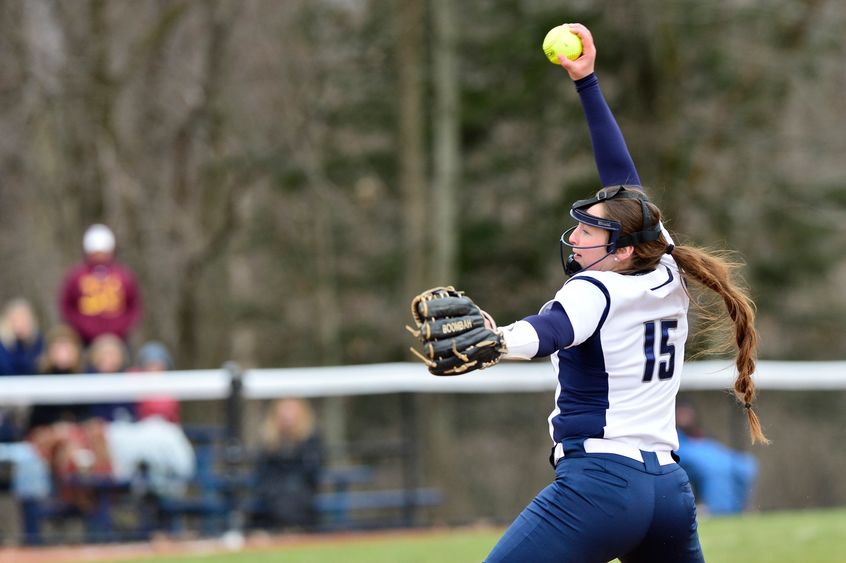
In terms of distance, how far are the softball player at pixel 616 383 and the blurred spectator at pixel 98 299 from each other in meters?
8.19

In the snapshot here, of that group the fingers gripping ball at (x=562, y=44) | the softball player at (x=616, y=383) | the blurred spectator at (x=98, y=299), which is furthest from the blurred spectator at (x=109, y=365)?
the softball player at (x=616, y=383)

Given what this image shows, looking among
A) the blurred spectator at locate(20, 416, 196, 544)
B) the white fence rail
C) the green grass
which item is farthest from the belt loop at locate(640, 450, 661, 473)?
the blurred spectator at locate(20, 416, 196, 544)

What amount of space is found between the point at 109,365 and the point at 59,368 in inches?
16.0

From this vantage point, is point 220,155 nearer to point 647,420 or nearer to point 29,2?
point 29,2

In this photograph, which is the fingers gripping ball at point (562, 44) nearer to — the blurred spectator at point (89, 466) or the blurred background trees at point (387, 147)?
the blurred spectator at point (89, 466)

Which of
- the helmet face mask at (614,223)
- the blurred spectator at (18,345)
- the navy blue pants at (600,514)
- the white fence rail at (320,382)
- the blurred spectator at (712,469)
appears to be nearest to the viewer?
the navy blue pants at (600,514)

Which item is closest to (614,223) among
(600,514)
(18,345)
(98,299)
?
(600,514)

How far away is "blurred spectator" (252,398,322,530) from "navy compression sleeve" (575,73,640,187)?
6505 millimetres

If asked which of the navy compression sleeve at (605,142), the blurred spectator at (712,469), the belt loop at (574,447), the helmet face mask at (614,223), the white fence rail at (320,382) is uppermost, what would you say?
the navy compression sleeve at (605,142)

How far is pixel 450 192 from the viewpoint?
56.8ft

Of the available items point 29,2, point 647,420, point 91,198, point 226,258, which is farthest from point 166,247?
point 647,420

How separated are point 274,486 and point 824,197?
1042cm

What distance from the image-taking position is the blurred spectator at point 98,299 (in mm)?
11539

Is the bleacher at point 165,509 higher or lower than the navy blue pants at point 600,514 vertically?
lower
